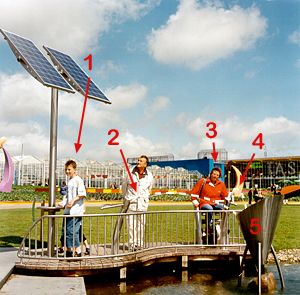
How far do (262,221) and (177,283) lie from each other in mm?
1917

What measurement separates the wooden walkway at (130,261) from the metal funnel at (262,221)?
1.52 meters

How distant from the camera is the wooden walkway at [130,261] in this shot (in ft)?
18.7

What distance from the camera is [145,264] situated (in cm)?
662

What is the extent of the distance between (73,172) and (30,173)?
4240 cm

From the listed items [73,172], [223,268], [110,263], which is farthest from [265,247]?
[73,172]

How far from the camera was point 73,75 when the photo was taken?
25.3 ft

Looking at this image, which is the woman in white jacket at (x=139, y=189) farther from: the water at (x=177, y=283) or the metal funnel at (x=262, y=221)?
A: the metal funnel at (x=262, y=221)

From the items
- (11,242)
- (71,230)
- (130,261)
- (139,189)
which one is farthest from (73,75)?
(11,242)

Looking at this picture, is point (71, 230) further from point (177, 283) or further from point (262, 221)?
point (262, 221)

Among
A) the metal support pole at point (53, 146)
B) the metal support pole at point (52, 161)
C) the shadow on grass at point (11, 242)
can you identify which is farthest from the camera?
the shadow on grass at point (11, 242)

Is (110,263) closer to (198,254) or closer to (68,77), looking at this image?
(198,254)

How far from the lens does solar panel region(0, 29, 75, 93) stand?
20.2 ft

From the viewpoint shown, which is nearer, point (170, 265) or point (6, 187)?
point (6, 187)

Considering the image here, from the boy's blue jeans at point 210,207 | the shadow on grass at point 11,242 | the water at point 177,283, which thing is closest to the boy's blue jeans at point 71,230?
the water at point 177,283
